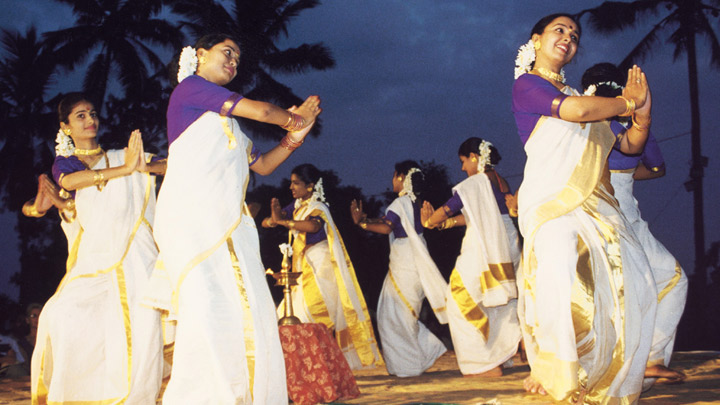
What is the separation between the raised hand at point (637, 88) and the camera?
11.8ft

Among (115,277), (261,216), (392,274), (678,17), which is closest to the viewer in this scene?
(115,277)

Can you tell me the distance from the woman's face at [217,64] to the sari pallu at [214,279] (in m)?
0.30

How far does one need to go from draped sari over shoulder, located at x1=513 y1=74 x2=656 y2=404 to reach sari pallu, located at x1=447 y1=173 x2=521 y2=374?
2.89 m

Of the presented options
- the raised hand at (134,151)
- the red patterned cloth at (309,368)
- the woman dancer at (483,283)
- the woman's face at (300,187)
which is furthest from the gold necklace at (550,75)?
the woman's face at (300,187)

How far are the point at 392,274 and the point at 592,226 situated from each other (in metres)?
4.10

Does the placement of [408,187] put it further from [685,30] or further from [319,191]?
[685,30]

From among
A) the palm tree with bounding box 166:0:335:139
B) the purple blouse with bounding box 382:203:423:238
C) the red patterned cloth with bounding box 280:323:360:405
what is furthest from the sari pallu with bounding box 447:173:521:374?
the palm tree with bounding box 166:0:335:139

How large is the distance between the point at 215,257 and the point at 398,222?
466cm

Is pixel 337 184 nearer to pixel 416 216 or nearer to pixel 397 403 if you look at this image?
pixel 416 216

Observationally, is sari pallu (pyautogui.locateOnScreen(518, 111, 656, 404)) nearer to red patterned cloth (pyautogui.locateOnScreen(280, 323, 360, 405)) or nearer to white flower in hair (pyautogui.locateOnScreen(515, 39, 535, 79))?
white flower in hair (pyautogui.locateOnScreen(515, 39, 535, 79))

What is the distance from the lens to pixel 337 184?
21.2 meters

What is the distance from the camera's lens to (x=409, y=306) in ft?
24.7

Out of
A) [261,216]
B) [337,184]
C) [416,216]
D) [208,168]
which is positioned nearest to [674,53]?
[337,184]

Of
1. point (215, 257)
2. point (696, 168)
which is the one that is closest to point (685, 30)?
point (696, 168)
